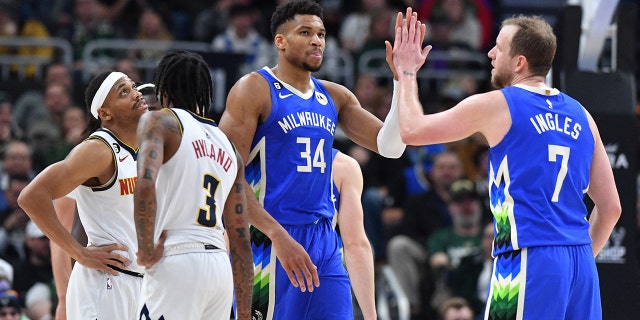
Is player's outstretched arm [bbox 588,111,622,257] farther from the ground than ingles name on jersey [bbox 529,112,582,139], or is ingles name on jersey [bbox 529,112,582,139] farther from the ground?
ingles name on jersey [bbox 529,112,582,139]

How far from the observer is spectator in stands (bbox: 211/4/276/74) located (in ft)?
50.4

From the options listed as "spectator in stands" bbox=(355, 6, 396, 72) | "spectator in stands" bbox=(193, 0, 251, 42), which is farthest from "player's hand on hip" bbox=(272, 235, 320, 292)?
"spectator in stands" bbox=(193, 0, 251, 42)

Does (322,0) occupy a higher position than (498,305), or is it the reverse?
(322,0)

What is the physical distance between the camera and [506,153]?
5.80 meters

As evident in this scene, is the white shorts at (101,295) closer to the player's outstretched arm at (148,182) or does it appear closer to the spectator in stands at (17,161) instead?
the player's outstretched arm at (148,182)

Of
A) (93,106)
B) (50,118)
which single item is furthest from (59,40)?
(93,106)

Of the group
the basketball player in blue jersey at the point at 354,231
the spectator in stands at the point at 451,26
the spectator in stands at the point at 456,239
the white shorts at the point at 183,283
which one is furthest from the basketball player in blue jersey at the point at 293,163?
the spectator in stands at the point at 451,26

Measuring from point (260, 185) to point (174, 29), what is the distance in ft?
35.7

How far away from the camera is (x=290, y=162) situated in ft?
22.2

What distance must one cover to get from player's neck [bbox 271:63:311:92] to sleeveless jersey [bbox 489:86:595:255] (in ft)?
5.18

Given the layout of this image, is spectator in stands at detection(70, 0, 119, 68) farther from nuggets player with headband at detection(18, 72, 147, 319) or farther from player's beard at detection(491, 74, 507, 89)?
player's beard at detection(491, 74, 507, 89)

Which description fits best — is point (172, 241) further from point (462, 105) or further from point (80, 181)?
point (462, 105)

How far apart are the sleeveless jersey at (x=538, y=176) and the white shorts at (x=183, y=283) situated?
1.61 m

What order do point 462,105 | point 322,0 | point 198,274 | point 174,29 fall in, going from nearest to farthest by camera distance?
1. point 198,274
2. point 462,105
3. point 174,29
4. point 322,0
